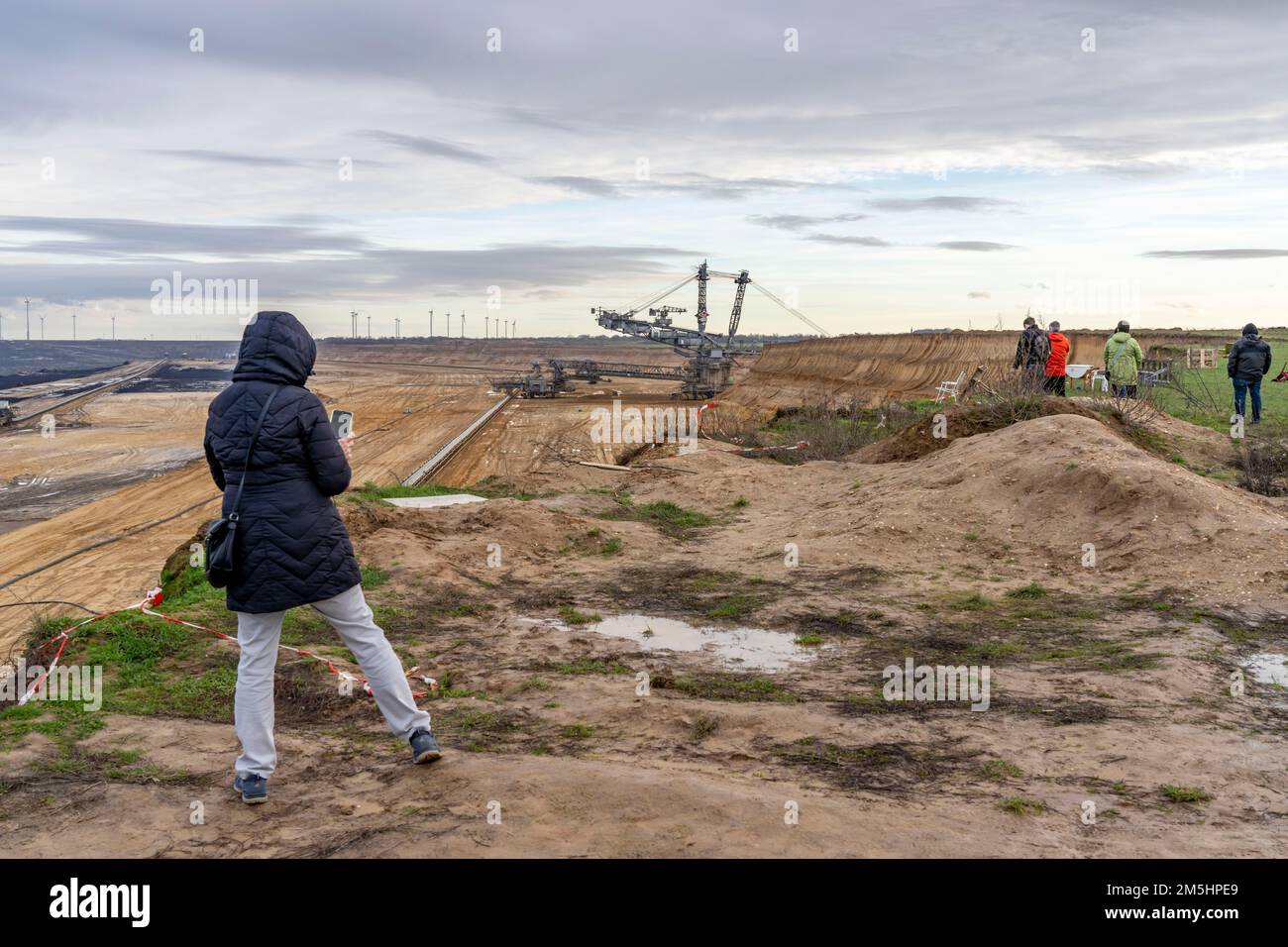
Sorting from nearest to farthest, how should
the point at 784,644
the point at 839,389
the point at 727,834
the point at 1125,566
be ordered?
the point at 727,834
the point at 784,644
the point at 1125,566
the point at 839,389

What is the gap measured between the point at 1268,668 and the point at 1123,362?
11.2 m

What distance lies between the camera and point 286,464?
4539mm

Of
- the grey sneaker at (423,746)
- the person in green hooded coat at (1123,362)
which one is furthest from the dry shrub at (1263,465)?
the grey sneaker at (423,746)

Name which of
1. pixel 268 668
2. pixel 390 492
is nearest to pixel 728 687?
pixel 268 668

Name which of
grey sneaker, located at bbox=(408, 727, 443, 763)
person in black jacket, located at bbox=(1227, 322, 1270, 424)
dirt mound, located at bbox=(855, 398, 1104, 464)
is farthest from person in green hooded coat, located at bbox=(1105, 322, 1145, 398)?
grey sneaker, located at bbox=(408, 727, 443, 763)

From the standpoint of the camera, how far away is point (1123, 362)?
56.6 feet

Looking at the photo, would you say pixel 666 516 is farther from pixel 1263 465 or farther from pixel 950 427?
pixel 1263 465

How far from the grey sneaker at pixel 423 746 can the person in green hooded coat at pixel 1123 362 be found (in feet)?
50.5

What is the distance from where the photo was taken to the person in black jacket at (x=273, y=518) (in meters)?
4.45

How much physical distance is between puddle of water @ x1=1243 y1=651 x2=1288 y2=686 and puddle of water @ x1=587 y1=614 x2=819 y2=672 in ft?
10.3

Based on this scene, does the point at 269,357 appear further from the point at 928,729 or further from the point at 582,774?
the point at 928,729

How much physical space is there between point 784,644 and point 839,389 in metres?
37.3

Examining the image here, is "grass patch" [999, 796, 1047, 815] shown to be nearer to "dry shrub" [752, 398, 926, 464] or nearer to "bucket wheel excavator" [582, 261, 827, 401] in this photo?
"dry shrub" [752, 398, 926, 464]

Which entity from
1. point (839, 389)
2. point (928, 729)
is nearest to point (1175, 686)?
point (928, 729)
